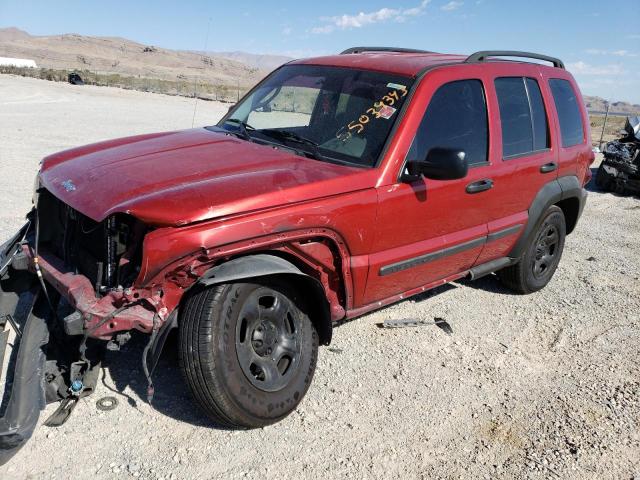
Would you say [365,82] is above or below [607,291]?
above

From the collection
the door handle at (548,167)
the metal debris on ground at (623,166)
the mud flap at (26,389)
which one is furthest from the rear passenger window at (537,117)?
the metal debris on ground at (623,166)

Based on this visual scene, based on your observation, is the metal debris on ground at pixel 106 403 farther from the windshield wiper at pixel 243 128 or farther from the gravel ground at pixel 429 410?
the windshield wiper at pixel 243 128

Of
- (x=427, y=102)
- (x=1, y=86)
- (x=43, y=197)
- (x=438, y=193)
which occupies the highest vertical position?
(x=427, y=102)

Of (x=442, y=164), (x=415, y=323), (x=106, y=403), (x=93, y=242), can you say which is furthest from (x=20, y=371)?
(x=415, y=323)

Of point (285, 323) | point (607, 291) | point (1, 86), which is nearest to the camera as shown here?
point (285, 323)

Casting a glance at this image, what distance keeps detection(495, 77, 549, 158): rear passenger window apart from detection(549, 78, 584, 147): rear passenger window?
333mm

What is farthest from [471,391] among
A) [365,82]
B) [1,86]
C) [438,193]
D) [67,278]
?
[1,86]

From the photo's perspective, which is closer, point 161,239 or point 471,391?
point 161,239

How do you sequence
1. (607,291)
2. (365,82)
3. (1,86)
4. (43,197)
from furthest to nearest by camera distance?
(1,86) < (607,291) < (365,82) < (43,197)

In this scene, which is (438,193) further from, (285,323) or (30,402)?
(30,402)

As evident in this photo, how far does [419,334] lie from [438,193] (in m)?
1.26

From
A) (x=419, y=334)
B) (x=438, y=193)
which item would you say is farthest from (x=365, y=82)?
(x=419, y=334)

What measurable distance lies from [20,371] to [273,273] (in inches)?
57.6

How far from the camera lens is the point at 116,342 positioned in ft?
9.37
